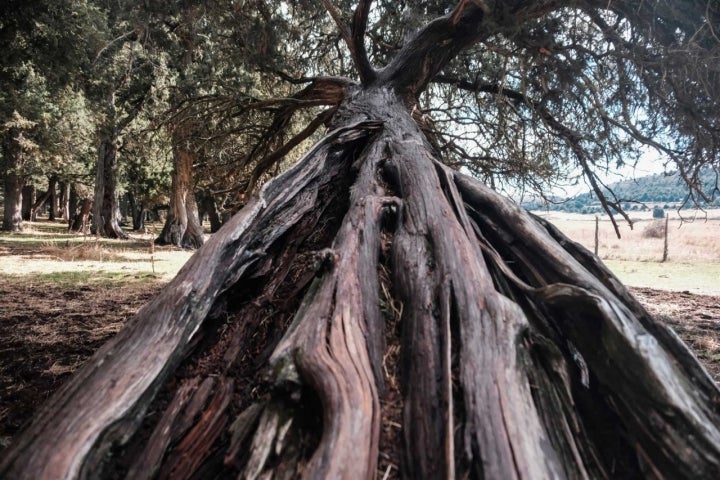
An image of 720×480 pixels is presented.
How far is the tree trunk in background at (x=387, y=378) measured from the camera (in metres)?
1.12

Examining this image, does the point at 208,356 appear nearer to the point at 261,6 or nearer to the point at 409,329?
the point at 409,329

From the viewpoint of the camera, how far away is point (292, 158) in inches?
445

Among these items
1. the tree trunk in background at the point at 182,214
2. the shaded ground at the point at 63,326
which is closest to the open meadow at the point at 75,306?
the shaded ground at the point at 63,326

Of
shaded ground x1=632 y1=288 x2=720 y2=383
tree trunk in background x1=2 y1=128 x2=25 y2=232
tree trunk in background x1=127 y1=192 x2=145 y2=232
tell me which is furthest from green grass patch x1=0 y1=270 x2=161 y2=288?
tree trunk in background x1=127 y1=192 x2=145 y2=232

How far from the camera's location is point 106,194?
50.8 ft

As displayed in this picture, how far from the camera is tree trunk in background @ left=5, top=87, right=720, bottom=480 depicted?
1.12m

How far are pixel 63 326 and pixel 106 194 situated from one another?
13.7 m

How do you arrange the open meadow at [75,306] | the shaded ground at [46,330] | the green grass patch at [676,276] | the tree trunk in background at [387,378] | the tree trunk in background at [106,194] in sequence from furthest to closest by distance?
the tree trunk in background at [106,194] < the green grass patch at [676,276] < the open meadow at [75,306] < the shaded ground at [46,330] < the tree trunk in background at [387,378]

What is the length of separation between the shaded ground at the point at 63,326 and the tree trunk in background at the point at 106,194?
1009cm

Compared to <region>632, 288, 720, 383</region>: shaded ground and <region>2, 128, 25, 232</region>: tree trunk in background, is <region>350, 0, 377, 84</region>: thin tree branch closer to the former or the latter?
<region>632, 288, 720, 383</region>: shaded ground

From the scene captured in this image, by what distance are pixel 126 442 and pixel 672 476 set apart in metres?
1.57

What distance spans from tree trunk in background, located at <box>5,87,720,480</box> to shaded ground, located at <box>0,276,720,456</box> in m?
1.14

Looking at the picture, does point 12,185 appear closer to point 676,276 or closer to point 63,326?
point 63,326

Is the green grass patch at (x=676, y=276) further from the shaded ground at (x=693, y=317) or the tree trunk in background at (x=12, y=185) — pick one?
the tree trunk in background at (x=12, y=185)
